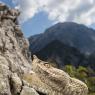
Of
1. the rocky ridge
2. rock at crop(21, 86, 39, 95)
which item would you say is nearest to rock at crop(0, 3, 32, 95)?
the rocky ridge

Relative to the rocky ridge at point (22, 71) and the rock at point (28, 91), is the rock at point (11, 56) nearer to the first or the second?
the rocky ridge at point (22, 71)

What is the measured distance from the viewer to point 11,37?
25672 millimetres

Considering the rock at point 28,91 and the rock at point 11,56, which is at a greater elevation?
the rock at point 11,56

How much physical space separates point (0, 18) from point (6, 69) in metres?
6.37

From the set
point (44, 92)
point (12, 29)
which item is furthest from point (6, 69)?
point (12, 29)

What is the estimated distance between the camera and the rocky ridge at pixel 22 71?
70.1ft

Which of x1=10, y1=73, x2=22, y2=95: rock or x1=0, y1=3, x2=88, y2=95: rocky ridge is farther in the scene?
x1=0, y1=3, x2=88, y2=95: rocky ridge

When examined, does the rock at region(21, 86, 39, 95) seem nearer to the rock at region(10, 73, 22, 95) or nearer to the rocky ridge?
the rocky ridge

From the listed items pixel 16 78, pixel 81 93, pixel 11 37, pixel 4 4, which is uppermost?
pixel 4 4

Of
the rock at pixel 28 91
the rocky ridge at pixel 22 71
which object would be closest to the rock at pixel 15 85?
the rocky ridge at pixel 22 71

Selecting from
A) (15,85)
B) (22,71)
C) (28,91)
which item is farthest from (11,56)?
(28,91)

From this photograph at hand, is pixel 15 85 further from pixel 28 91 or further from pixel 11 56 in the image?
pixel 11 56

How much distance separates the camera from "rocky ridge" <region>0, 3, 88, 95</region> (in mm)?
21355

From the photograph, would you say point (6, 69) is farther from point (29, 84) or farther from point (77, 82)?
point (77, 82)
